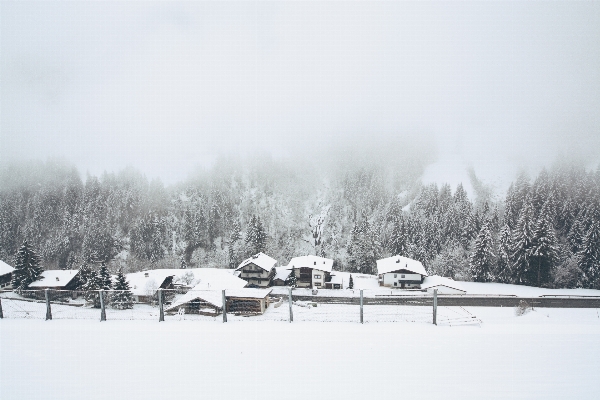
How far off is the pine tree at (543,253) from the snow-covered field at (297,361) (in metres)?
49.3

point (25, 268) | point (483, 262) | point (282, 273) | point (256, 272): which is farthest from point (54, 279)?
point (483, 262)

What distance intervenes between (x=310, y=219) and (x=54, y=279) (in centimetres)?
8235

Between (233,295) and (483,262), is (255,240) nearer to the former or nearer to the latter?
(483,262)

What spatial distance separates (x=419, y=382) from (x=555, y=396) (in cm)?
194

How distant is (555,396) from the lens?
14.1 feet

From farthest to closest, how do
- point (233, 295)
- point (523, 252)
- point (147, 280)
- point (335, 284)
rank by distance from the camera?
point (335, 284) < point (523, 252) < point (147, 280) < point (233, 295)

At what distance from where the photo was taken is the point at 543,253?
44.6 meters

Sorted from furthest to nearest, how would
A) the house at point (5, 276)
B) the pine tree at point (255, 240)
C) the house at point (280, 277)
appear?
the pine tree at point (255, 240)
the house at point (280, 277)
the house at point (5, 276)

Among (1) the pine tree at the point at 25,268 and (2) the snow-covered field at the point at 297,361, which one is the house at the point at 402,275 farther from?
(1) the pine tree at the point at 25,268

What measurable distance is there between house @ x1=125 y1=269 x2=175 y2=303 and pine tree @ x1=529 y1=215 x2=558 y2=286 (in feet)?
184

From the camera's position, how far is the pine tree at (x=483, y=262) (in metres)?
47.6

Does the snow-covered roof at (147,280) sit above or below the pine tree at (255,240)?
below

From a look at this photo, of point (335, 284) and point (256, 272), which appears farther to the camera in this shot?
point (256, 272)

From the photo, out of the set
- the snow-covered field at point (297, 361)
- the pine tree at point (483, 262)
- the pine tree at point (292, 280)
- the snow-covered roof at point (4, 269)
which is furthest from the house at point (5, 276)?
the pine tree at point (483, 262)
